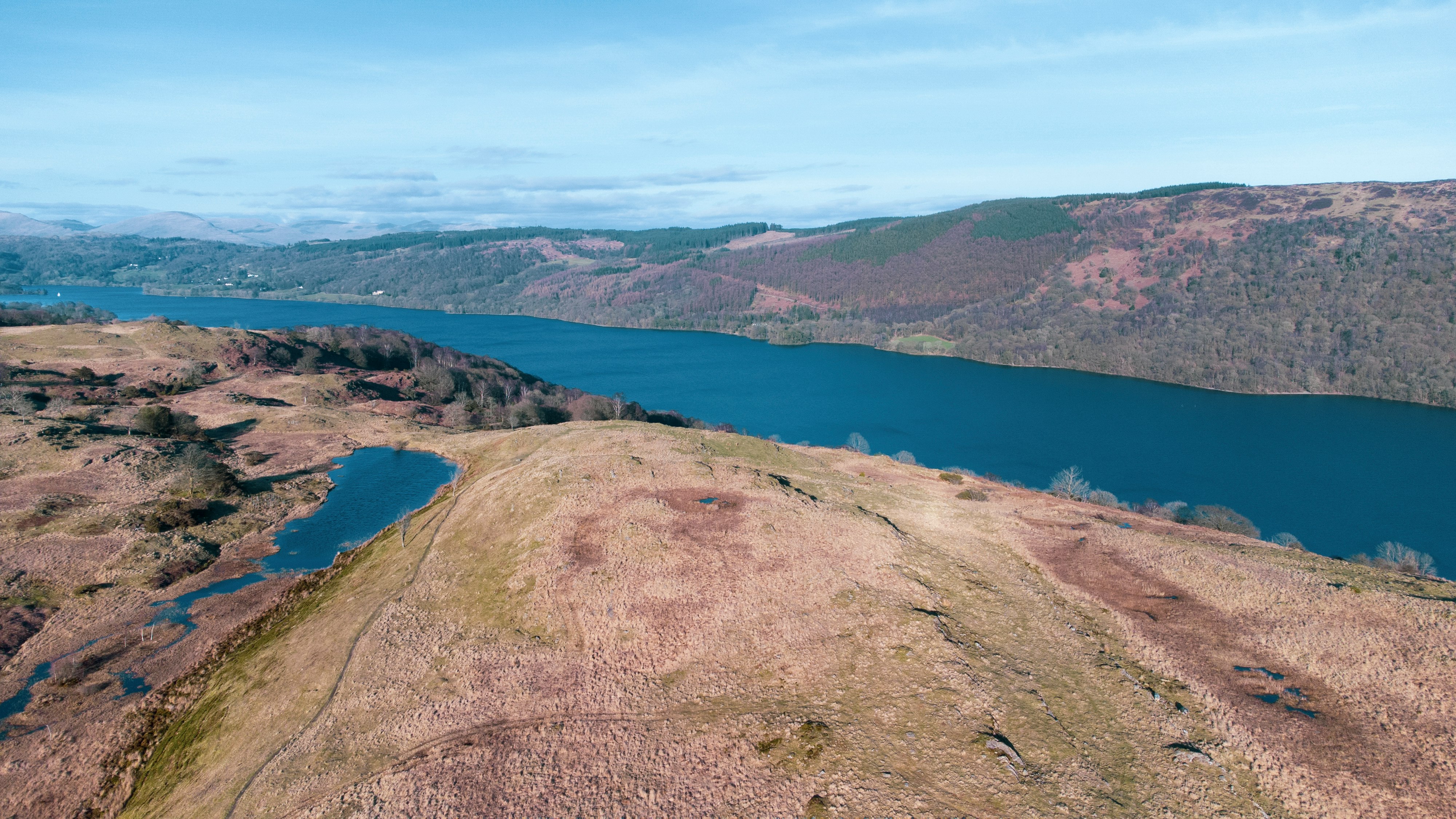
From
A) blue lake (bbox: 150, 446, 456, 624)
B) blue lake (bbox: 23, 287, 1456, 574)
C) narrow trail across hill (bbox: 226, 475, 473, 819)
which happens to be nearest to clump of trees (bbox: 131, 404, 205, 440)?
blue lake (bbox: 150, 446, 456, 624)

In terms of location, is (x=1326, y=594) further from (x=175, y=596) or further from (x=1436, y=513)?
(x=1436, y=513)

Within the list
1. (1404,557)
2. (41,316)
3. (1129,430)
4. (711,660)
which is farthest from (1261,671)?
(41,316)

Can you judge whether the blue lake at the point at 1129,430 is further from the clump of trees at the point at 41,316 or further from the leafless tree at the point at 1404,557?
the clump of trees at the point at 41,316

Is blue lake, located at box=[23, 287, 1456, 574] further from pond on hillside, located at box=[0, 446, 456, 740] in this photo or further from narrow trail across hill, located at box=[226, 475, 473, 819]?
narrow trail across hill, located at box=[226, 475, 473, 819]

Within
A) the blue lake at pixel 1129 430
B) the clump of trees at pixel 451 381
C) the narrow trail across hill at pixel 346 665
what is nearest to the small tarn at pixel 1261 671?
the narrow trail across hill at pixel 346 665

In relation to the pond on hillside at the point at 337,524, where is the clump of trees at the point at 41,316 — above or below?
above

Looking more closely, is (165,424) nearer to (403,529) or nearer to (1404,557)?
(403,529)
